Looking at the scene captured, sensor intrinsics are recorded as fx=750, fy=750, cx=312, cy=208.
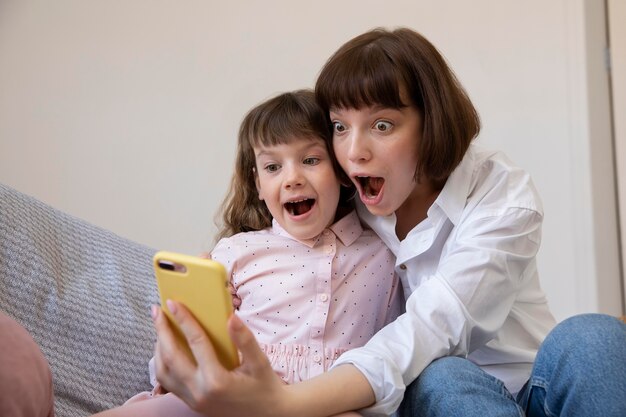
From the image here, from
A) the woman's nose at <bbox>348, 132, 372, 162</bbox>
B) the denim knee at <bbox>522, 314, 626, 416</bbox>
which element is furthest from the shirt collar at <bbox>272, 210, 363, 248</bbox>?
the denim knee at <bbox>522, 314, 626, 416</bbox>

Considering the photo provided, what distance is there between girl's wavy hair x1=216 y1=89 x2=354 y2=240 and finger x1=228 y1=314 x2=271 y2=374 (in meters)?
0.51

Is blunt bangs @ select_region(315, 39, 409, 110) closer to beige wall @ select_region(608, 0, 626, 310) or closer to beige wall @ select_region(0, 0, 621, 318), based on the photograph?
beige wall @ select_region(0, 0, 621, 318)

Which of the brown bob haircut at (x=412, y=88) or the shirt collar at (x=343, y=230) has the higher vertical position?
the brown bob haircut at (x=412, y=88)

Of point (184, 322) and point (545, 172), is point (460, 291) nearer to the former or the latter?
point (184, 322)

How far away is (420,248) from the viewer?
121cm

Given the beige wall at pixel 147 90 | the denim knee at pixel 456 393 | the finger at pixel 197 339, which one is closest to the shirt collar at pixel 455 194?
the denim knee at pixel 456 393

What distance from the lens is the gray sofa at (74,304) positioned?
1150mm

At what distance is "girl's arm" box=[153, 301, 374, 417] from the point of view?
808 mm

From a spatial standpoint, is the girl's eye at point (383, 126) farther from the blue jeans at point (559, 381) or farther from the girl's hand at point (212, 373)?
the girl's hand at point (212, 373)

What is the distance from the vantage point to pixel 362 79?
3.87 ft

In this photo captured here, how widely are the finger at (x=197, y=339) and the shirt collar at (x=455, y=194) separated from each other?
519 millimetres

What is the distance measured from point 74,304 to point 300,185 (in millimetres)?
413

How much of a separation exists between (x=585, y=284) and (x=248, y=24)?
4.75 feet

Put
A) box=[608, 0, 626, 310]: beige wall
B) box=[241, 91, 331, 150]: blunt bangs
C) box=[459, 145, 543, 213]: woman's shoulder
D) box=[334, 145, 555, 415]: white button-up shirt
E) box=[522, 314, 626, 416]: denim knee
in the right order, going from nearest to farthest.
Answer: box=[522, 314, 626, 416]: denim knee, box=[334, 145, 555, 415]: white button-up shirt, box=[459, 145, 543, 213]: woman's shoulder, box=[241, 91, 331, 150]: blunt bangs, box=[608, 0, 626, 310]: beige wall
